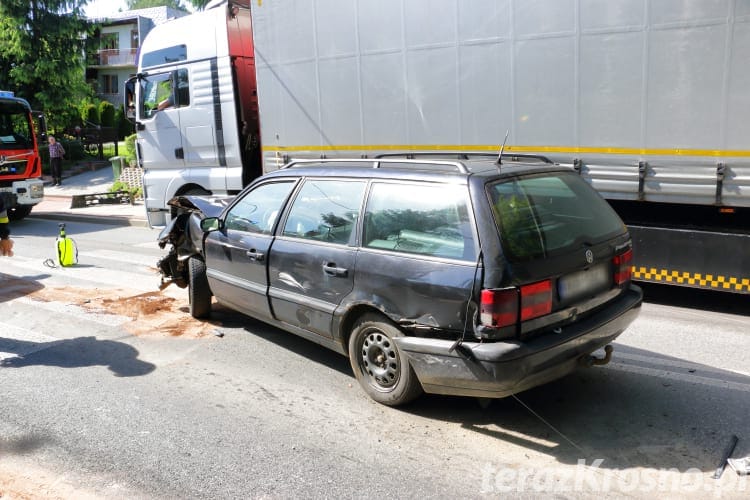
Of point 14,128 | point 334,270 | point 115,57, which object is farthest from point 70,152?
point 334,270

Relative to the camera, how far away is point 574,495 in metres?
3.32

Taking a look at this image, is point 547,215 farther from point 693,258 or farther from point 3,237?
point 3,237

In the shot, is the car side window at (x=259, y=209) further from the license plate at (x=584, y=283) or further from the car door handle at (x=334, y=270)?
the license plate at (x=584, y=283)

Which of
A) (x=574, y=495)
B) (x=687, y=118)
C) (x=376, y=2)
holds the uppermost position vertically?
(x=376, y=2)

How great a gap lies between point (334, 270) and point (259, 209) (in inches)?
50.9

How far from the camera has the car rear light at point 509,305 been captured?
11.9 feet

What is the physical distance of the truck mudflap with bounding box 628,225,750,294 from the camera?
20.8 ft

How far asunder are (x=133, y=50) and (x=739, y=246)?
51.6 meters

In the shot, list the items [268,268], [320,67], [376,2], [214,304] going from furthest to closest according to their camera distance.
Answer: [320,67]
[376,2]
[214,304]
[268,268]

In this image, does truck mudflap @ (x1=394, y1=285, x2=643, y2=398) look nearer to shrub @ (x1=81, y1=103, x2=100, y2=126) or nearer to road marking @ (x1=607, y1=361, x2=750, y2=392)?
road marking @ (x1=607, y1=361, x2=750, y2=392)

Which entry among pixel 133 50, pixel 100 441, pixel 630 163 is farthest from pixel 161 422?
pixel 133 50

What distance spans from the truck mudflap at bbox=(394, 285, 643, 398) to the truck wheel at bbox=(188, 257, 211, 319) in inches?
115

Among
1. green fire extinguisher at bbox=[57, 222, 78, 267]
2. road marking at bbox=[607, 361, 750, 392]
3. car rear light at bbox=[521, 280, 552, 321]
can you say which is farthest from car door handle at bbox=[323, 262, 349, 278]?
green fire extinguisher at bbox=[57, 222, 78, 267]

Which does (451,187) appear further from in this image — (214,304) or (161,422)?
(214,304)
